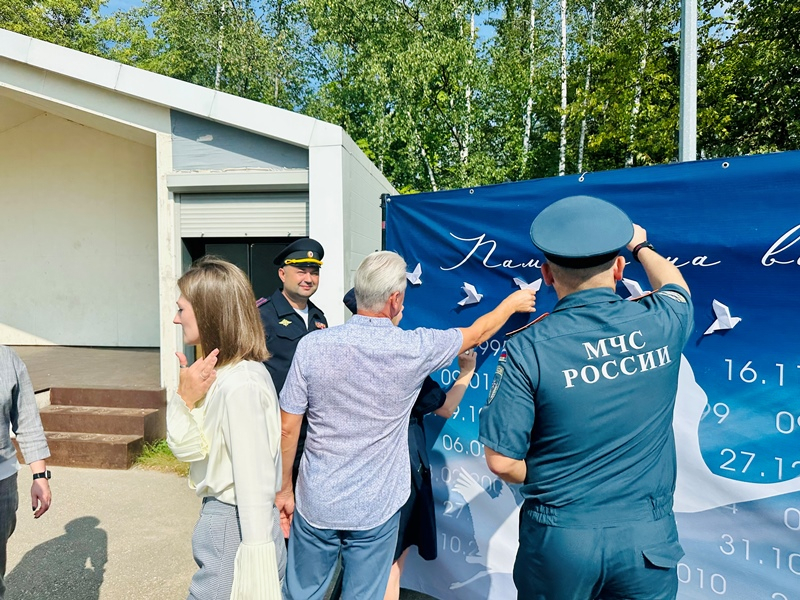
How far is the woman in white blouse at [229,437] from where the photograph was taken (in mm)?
1494

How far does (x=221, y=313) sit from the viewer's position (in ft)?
5.39

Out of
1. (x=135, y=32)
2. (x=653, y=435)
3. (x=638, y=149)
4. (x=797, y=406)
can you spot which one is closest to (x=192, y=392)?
(x=653, y=435)

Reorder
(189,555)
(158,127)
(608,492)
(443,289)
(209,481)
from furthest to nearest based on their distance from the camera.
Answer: (158,127) → (189,555) → (443,289) → (209,481) → (608,492)

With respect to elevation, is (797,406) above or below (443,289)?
below

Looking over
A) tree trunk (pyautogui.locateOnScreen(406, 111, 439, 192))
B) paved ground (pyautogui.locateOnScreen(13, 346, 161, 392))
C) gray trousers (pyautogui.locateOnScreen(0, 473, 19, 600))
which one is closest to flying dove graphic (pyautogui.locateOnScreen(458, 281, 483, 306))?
gray trousers (pyautogui.locateOnScreen(0, 473, 19, 600))

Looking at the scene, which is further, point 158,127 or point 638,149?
point 638,149

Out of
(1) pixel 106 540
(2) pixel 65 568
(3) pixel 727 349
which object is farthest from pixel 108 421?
(3) pixel 727 349

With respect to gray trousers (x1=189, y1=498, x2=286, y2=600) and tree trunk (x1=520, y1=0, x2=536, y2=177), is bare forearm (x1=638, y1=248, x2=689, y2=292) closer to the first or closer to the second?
gray trousers (x1=189, y1=498, x2=286, y2=600)

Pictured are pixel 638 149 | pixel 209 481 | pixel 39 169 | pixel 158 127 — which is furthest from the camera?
pixel 638 149

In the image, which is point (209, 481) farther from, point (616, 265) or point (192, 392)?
point (616, 265)

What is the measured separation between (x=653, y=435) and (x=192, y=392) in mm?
1362

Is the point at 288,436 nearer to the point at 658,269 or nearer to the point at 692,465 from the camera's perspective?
the point at 658,269

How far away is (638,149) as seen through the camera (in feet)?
47.6

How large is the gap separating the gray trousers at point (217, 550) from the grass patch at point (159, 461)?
3.69 m
